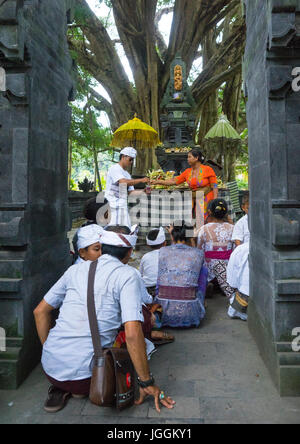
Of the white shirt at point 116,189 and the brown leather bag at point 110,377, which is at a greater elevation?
the white shirt at point 116,189

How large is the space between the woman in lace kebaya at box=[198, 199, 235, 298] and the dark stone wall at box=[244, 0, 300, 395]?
5.76 feet

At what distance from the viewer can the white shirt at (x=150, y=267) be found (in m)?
4.24

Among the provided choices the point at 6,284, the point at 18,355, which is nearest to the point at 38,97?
the point at 6,284

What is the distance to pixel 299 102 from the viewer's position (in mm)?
2754

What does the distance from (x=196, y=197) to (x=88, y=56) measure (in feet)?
32.9

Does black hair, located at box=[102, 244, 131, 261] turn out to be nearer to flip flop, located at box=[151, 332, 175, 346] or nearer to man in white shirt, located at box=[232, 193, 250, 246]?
flip flop, located at box=[151, 332, 175, 346]

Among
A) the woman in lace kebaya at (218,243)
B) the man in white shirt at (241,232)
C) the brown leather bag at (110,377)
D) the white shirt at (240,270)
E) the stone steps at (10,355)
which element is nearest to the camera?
the brown leather bag at (110,377)

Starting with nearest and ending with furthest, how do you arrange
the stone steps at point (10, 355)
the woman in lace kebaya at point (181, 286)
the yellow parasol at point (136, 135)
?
the stone steps at point (10, 355) < the woman in lace kebaya at point (181, 286) < the yellow parasol at point (136, 135)

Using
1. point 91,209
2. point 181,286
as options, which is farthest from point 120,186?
point 181,286

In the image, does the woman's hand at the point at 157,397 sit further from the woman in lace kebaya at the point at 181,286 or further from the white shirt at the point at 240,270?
the white shirt at the point at 240,270

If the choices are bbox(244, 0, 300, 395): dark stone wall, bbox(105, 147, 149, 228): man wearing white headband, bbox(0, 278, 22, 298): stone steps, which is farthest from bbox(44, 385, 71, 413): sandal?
bbox(105, 147, 149, 228): man wearing white headband

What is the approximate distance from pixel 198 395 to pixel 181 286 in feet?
4.38

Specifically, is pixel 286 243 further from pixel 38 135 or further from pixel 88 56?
pixel 88 56

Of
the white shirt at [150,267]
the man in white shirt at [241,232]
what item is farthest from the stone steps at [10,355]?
the man in white shirt at [241,232]
